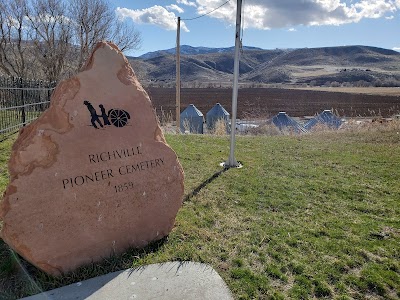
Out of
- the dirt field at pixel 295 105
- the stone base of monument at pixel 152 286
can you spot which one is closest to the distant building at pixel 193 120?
the dirt field at pixel 295 105

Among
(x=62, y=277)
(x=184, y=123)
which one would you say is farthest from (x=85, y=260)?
(x=184, y=123)

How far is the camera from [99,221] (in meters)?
3.36

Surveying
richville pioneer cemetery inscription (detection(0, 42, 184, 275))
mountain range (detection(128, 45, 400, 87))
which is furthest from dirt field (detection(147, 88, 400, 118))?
mountain range (detection(128, 45, 400, 87))

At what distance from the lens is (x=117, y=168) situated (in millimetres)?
3498

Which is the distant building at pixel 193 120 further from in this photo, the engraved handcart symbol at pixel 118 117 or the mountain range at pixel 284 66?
the mountain range at pixel 284 66

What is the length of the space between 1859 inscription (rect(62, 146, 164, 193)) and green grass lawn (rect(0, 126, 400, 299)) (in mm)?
797

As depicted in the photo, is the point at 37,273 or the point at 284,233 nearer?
the point at 37,273

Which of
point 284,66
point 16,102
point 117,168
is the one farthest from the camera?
point 284,66

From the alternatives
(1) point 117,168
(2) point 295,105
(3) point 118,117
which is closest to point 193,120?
(3) point 118,117

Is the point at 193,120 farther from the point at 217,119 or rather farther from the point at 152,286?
the point at 152,286

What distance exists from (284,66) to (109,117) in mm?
148957

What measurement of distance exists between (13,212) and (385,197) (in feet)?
16.6

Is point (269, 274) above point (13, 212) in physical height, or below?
below

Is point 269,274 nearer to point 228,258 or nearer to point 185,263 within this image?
point 228,258
